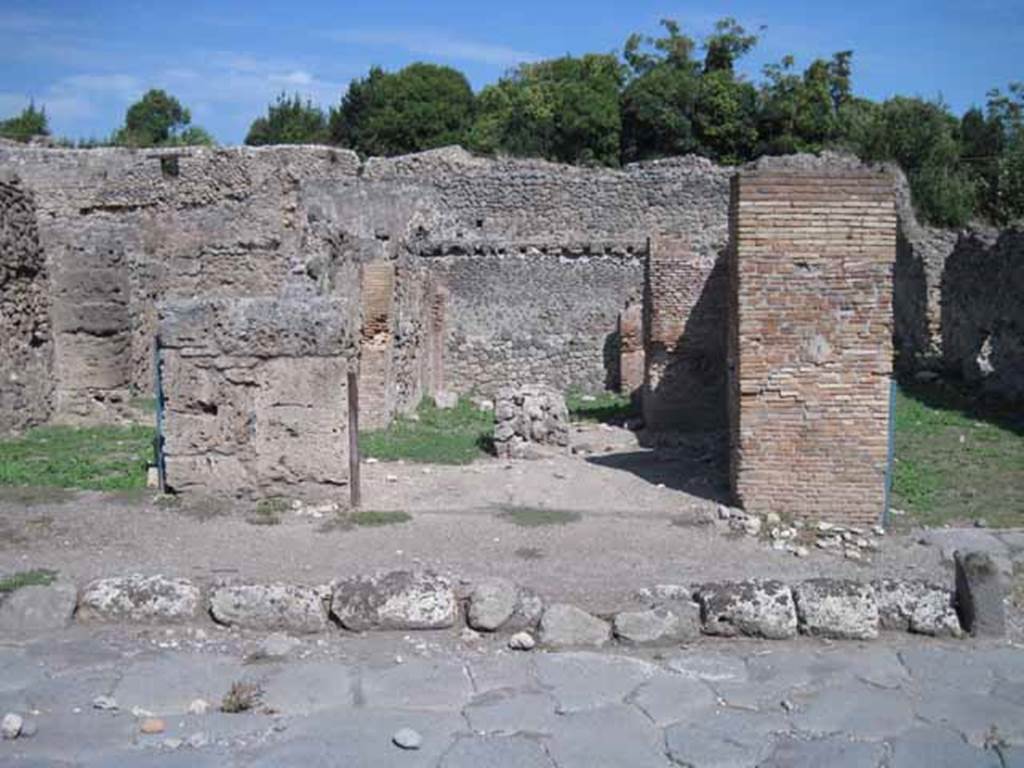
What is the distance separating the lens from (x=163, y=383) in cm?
806

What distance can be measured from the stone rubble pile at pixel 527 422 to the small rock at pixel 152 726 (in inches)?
259

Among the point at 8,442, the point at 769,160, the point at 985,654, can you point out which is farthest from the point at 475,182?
the point at 985,654

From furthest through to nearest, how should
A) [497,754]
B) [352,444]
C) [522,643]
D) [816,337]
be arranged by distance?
1. [352,444]
2. [816,337]
3. [522,643]
4. [497,754]

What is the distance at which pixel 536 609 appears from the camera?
527cm

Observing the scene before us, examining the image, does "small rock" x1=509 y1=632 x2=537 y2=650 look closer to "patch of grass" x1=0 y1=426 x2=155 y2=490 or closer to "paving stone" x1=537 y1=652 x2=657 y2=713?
"paving stone" x1=537 y1=652 x2=657 y2=713

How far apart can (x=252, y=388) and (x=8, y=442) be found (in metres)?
3.70

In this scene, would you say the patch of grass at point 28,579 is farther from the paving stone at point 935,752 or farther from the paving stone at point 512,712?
the paving stone at point 935,752

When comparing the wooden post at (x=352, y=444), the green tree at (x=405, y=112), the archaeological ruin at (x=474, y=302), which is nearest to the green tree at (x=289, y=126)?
the green tree at (x=405, y=112)

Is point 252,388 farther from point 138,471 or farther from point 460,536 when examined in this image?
point 460,536

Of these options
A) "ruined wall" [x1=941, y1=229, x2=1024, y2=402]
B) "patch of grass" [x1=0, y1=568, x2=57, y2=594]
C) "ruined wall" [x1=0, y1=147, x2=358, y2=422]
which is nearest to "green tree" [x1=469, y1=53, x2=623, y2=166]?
"ruined wall" [x1=0, y1=147, x2=358, y2=422]

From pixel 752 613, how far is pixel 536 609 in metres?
1.06

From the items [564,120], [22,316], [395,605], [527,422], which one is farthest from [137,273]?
[564,120]

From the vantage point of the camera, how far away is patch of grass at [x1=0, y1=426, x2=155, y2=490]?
8.45 meters

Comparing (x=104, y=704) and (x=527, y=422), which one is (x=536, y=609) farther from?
(x=527, y=422)
